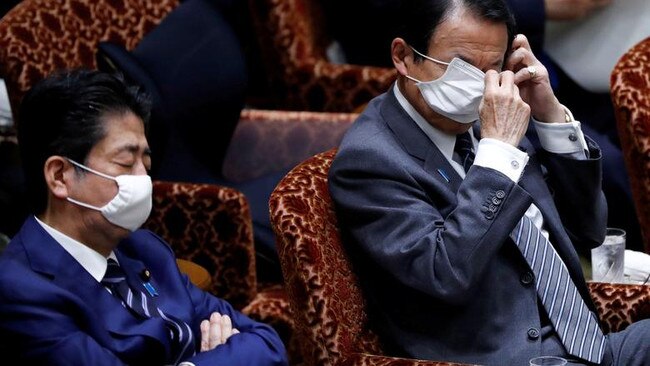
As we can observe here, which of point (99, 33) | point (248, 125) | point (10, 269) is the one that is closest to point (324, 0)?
point (248, 125)

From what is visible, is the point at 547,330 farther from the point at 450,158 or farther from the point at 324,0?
the point at 324,0

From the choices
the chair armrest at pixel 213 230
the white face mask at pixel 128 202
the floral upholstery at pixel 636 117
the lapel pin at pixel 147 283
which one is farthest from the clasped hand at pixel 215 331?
the floral upholstery at pixel 636 117

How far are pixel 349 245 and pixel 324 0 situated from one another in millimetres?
2182

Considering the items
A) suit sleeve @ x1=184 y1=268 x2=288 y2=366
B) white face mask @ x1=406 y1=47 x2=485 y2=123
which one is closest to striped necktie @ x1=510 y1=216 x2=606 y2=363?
white face mask @ x1=406 y1=47 x2=485 y2=123

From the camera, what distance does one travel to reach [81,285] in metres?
2.51

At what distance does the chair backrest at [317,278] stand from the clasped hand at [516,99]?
1.17ft

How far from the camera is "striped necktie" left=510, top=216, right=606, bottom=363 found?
8.80ft

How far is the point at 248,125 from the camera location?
424cm

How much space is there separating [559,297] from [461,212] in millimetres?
319

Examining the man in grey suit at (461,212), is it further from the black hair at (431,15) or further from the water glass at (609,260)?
the water glass at (609,260)

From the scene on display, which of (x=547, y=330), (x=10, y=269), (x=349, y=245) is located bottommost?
(x=547, y=330)

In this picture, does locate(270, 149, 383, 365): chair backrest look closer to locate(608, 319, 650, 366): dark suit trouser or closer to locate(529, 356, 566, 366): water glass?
locate(529, 356, 566, 366): water glass

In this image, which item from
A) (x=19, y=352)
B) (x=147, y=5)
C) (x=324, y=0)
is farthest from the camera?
(x=324, y=0)

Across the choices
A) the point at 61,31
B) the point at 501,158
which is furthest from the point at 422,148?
the point at 61,31
